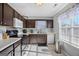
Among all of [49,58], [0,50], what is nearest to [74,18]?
[0,50]

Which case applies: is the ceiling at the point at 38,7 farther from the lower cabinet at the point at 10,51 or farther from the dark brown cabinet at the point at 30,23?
the dark brown cabinet at the point at 30,23

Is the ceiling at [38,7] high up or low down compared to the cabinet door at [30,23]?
up

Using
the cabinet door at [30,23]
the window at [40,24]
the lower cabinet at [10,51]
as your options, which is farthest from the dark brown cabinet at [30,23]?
the lower cabinet at [10,51]

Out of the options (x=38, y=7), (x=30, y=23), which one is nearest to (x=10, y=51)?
(x=38, y=7)

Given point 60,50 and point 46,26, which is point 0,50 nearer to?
point 60,50

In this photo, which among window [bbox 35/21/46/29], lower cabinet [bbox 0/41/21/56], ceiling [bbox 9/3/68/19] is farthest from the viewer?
window [bbox 35/21/46/29]

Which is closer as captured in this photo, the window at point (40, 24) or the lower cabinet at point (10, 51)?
the lower cabinet at point (10, 51)

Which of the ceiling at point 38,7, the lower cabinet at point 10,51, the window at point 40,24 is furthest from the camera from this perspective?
the window at point 40,24

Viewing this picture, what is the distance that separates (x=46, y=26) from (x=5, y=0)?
272 inches

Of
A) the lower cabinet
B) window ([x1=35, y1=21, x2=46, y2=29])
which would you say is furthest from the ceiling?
window ([x1=35, y1=21, x2=46, y2=29])

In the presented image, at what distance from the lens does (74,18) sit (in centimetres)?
365

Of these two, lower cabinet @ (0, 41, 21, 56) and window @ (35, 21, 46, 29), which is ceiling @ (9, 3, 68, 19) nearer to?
lower cabinet @ (0, 41, 21, 56)

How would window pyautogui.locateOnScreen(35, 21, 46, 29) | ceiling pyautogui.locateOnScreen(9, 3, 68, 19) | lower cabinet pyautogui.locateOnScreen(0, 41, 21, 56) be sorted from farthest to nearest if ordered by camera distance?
window pyautogui.locateOnScreen(35, 21, 46, 29) < ceiling pyautogui.locateOnScreen(9, 3, 68, 19) < lower cabinet pyautogui.locateOnScreen(0, 41, 21, 56)

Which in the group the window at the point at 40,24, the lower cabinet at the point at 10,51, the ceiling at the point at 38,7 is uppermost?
the ceiling at the point at 38,7
